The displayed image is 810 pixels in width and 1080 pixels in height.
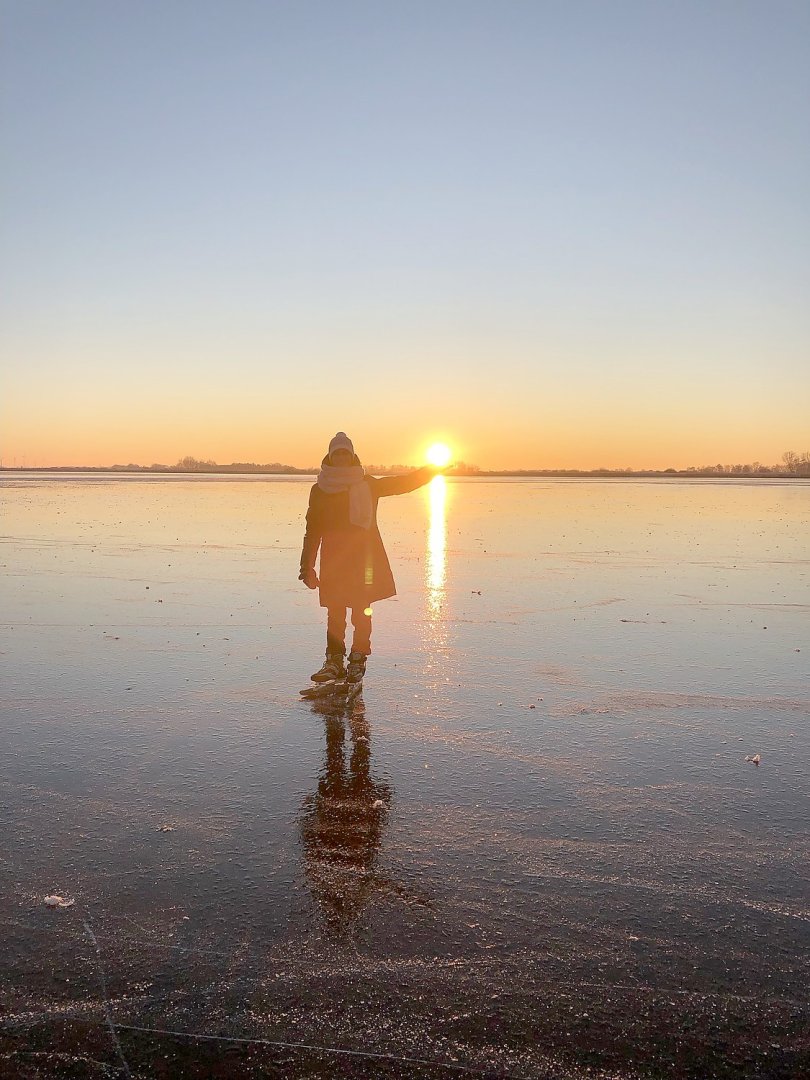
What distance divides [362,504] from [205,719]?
2.35m

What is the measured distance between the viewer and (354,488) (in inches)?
281

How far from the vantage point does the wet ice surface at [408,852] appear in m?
2.53

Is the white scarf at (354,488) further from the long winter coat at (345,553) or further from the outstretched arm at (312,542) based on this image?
the outstretched arm at (312,542)

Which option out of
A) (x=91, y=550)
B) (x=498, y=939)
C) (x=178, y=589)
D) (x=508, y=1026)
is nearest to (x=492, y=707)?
(x=498, y=939)

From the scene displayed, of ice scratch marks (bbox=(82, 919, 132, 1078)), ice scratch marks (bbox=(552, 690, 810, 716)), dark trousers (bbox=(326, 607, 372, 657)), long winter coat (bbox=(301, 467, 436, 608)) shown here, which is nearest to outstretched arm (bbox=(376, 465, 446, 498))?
long winter coat (bbox=(301, 467, 436, 608))

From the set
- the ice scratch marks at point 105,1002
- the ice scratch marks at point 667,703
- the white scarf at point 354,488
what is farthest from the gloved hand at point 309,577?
the ice scratch marks at point 105,1002

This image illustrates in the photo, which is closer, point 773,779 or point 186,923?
point 186,923

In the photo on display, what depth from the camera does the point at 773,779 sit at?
4805 mm

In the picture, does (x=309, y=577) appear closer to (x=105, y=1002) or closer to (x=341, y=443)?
(x=341, y=443)

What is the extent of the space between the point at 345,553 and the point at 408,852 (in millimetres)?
3768

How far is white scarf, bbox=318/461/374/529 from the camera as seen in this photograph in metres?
7.08

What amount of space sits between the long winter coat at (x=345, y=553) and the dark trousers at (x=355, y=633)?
110 millimetres

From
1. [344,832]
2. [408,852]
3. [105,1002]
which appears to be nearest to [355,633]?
[344,832]

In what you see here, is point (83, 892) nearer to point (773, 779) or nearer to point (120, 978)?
point (120, 978)
